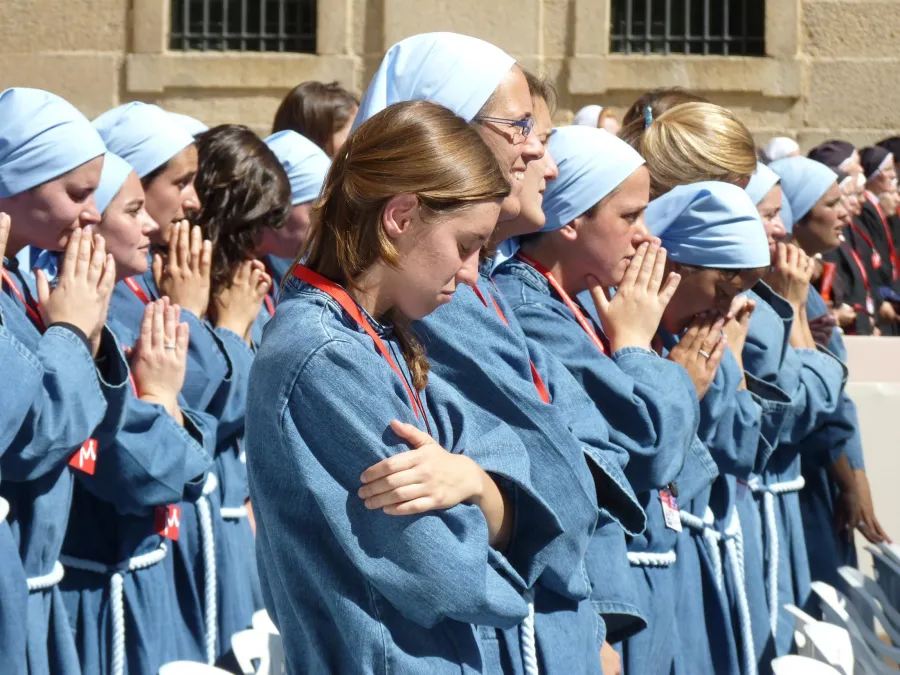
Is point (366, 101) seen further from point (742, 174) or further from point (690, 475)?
point (742, 174)

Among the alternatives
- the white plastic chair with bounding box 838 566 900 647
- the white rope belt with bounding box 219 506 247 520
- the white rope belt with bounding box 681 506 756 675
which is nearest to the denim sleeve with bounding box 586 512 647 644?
the white rope belt with bounding box 681 506 756 675

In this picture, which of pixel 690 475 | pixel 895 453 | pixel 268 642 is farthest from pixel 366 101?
pixel 895 453

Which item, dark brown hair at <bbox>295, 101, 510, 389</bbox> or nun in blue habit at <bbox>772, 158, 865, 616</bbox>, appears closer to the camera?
dark brown hair at <bbox>295, 101, 510, 389</bbox>

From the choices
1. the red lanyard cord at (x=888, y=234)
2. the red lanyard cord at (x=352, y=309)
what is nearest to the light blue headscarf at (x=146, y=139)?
the red lanyard cord at (x=352, y=309)

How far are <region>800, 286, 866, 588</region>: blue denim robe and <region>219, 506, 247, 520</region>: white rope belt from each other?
2.00 m

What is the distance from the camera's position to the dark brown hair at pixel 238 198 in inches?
189

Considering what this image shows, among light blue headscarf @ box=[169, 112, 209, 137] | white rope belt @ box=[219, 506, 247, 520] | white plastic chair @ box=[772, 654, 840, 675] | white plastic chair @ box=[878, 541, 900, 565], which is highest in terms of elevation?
light blue headscarf @ box=[169, 112, 209, 137]

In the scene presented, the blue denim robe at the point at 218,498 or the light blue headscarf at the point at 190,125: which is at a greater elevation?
the light blue headscarf at the point at 190,125

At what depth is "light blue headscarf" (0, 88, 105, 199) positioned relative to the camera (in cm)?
368

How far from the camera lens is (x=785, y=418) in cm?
471

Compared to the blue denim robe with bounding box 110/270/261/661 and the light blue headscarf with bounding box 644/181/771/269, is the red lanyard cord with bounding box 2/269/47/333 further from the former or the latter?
the light blue headscarf with bounding box 644/181/771/269

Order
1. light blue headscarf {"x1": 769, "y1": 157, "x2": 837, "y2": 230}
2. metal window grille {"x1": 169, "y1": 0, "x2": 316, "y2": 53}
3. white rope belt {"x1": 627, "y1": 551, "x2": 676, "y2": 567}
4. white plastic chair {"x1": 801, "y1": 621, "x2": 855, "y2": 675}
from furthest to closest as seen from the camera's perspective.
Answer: metal window grille {"x1": 169, "y1": 0, "x2": 316, "y2": 53}, light blue headscarf {"x1": 769, "y1": 157, "x2": 837, "y2": 230}, white rope belt {"x1": 627, "y1": 551, "x2": 676, "y2": 567}, white plastic chair {"x1": 801, "y1": 621, "x2": 855, "y2": 675}

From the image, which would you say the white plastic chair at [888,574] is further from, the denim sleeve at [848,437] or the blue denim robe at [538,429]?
the blue denim robe at [538,429]

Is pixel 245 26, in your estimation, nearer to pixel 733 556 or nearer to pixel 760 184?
pixel 760 184
